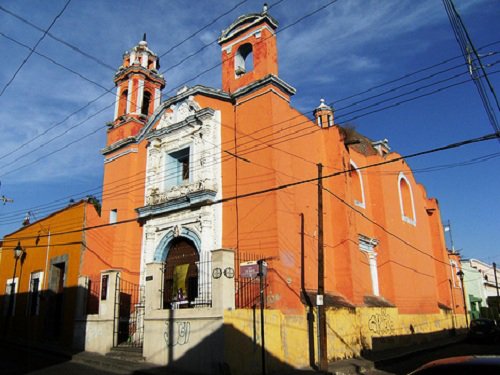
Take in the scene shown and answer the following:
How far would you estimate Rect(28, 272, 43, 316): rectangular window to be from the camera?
19453 millimetres

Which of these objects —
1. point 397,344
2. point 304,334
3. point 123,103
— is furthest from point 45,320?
point 397,344

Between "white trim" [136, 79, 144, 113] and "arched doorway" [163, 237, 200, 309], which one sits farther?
"white trim" [136, 79, 144, 113]

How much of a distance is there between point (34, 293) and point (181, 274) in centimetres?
914

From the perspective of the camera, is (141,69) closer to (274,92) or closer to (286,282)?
(274,92)

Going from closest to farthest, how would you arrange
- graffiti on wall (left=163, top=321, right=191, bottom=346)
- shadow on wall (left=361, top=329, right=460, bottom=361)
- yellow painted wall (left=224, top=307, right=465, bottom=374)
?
yellow painted wall (left=224, top=307, right=465, bottom=374) → graffiti on wall (left=163, top=321, right=191, bottom=346) → shadow on wall (left=361, top=329, right=460, bottom=361)

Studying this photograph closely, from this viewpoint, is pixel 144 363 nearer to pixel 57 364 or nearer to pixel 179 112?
pixel 57 364

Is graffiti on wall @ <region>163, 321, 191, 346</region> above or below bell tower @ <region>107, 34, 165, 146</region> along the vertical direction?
below

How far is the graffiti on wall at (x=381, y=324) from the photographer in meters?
16.2

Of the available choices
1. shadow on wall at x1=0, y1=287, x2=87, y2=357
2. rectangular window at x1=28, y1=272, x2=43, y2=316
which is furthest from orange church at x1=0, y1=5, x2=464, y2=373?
rectangular window at x1=28, y1=272, x2=43, y2=316

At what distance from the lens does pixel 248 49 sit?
17094mm

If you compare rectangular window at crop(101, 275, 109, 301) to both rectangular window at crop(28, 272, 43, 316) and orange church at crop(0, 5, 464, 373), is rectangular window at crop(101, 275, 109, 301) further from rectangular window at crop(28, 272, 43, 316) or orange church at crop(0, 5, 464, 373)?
rectangular window at crop(28, 272, 43, 316)

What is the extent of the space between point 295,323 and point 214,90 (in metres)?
8.68

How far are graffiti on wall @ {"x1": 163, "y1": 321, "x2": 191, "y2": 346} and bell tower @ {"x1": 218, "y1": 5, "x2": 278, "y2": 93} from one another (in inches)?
343

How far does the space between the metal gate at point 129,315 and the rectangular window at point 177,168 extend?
427 cm
